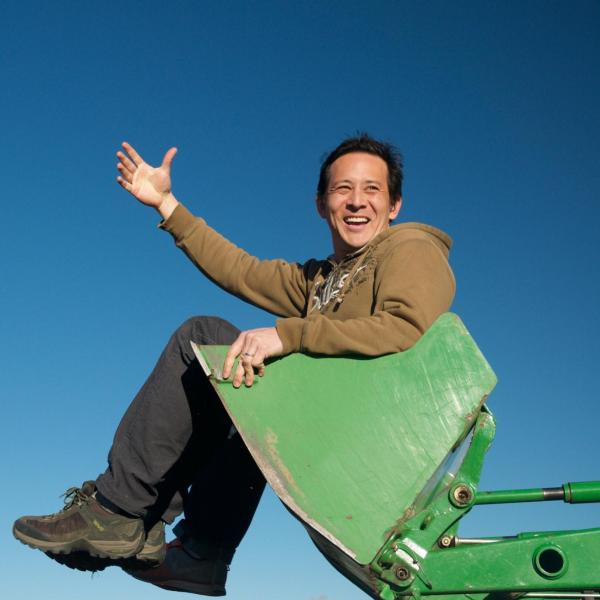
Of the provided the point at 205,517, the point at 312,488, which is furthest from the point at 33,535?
the point at 312,488

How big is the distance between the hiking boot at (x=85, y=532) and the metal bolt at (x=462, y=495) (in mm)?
1302

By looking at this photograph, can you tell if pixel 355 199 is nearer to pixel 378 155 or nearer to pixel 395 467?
pixel 378 155

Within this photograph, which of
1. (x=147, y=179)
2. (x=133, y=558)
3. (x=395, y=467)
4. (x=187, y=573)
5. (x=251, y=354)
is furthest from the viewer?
(x=147, y=179)

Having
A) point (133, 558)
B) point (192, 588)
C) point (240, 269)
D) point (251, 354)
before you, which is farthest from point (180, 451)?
point (240, 269)

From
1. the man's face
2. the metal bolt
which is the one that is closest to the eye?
the man's face

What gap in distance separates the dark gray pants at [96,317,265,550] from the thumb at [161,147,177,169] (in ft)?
4.41

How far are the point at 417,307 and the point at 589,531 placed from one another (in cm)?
105

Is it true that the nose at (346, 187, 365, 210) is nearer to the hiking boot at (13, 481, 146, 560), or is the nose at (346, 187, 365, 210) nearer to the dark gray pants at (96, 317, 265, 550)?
the dark gray pants at (96, 317, 265, 550)

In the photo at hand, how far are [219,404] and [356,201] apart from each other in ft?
4.29

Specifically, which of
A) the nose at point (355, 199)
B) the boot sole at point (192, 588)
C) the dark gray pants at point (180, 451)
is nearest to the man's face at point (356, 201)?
the nose at point (355, 199)

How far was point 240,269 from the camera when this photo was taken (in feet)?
16.0

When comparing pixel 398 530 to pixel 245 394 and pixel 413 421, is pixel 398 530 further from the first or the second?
pixel 245 394

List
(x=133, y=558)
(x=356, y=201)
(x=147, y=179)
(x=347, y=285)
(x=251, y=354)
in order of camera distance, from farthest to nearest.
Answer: (x=147, y=179)
(x=356, y=201)
(x=347, y=285)
(x=133, y=558)
(x=251, y=354)

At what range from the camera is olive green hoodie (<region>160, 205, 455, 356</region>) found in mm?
3275
